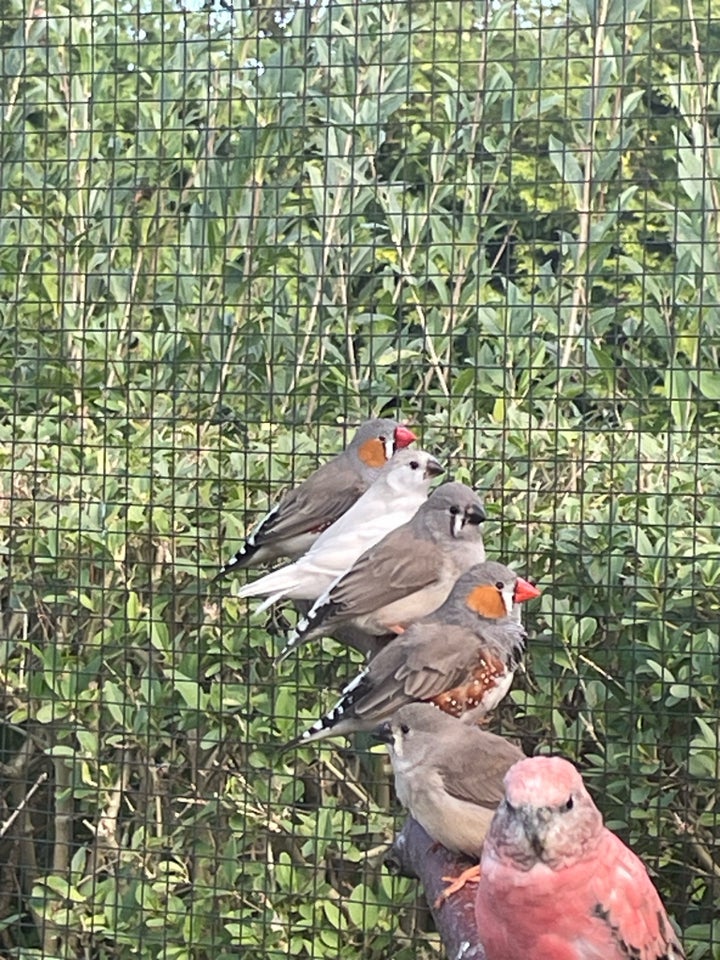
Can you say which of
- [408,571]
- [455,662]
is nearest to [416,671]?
[455,662]

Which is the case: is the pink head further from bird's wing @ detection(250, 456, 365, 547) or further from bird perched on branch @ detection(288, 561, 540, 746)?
bird's wing @ detection(250, 456, 365, 547)

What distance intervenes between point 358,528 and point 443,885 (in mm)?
760

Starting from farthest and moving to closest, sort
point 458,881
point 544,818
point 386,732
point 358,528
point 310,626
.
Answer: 1. point 358,528
2. point 310,626
3. point 386,732
4. point 458,881
5. point 544,818

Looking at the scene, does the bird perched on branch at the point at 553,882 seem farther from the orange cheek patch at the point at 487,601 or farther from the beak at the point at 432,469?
the beak at the point at 432,469

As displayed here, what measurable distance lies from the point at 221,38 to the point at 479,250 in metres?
0.66

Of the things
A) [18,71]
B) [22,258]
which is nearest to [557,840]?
[22,258]

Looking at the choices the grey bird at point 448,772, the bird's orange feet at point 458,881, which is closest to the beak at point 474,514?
the grey bird at point 448,772

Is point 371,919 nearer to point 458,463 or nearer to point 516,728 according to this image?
point 516,728

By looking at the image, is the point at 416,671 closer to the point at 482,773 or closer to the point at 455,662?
the point at 455,662

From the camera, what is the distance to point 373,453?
8.86 ft

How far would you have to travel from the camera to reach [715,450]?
2.73 meters

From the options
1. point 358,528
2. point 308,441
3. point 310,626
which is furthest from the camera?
point 308,441

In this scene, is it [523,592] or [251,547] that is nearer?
[523,592]

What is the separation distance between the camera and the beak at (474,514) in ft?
7.85
